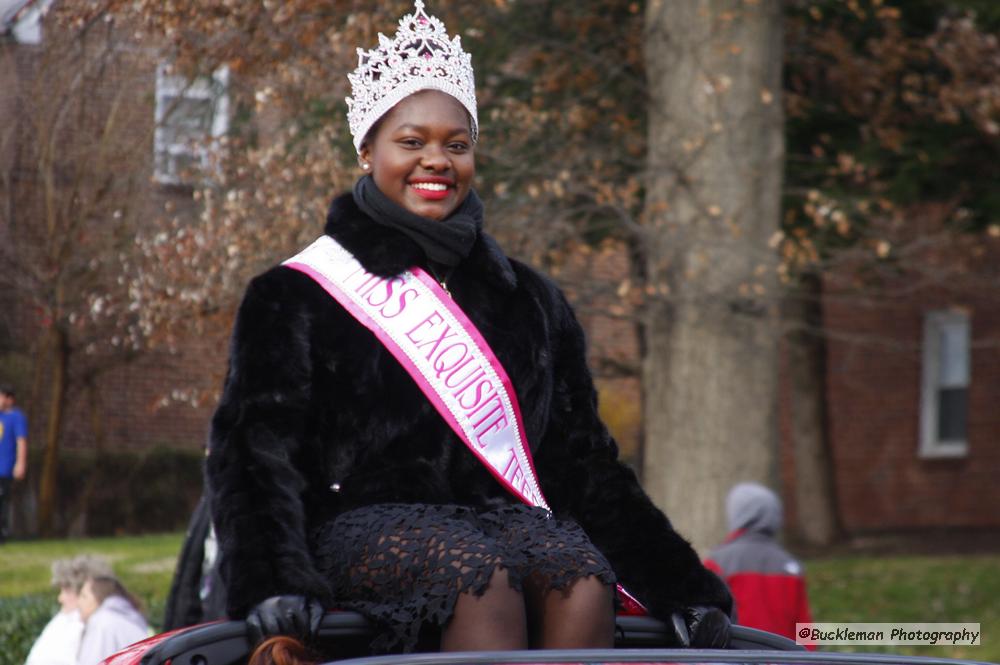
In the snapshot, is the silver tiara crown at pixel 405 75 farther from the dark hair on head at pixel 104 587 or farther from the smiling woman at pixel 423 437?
the dark hair on head at pixel 104 587

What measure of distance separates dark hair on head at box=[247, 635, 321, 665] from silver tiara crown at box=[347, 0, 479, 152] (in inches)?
50.1

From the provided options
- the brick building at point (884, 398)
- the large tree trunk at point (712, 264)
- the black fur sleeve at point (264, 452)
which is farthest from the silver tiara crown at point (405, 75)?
the brick building at point (884, 398)

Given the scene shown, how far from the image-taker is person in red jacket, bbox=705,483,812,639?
8.32 meters

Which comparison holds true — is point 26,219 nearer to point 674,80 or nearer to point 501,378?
point 674,80

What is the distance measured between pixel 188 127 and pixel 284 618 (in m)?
8.74

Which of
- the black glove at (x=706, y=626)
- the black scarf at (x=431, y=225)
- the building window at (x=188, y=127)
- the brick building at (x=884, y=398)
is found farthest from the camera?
the brick building at (x=884, y=398)

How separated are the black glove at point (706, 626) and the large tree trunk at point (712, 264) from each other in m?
Answer: 6.22

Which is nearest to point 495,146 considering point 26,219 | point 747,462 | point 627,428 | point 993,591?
point 747,462

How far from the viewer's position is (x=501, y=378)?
3.82 m

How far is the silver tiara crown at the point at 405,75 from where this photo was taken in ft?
12.6

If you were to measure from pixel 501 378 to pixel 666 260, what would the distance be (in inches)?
248

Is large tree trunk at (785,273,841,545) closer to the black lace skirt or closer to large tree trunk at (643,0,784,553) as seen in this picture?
large tree trunk at (643,0,784,553)

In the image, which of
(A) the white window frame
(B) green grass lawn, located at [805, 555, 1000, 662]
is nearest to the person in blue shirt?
(A) the white window frame

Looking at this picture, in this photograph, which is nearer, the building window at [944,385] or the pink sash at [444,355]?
the pink sash at [444,355]
